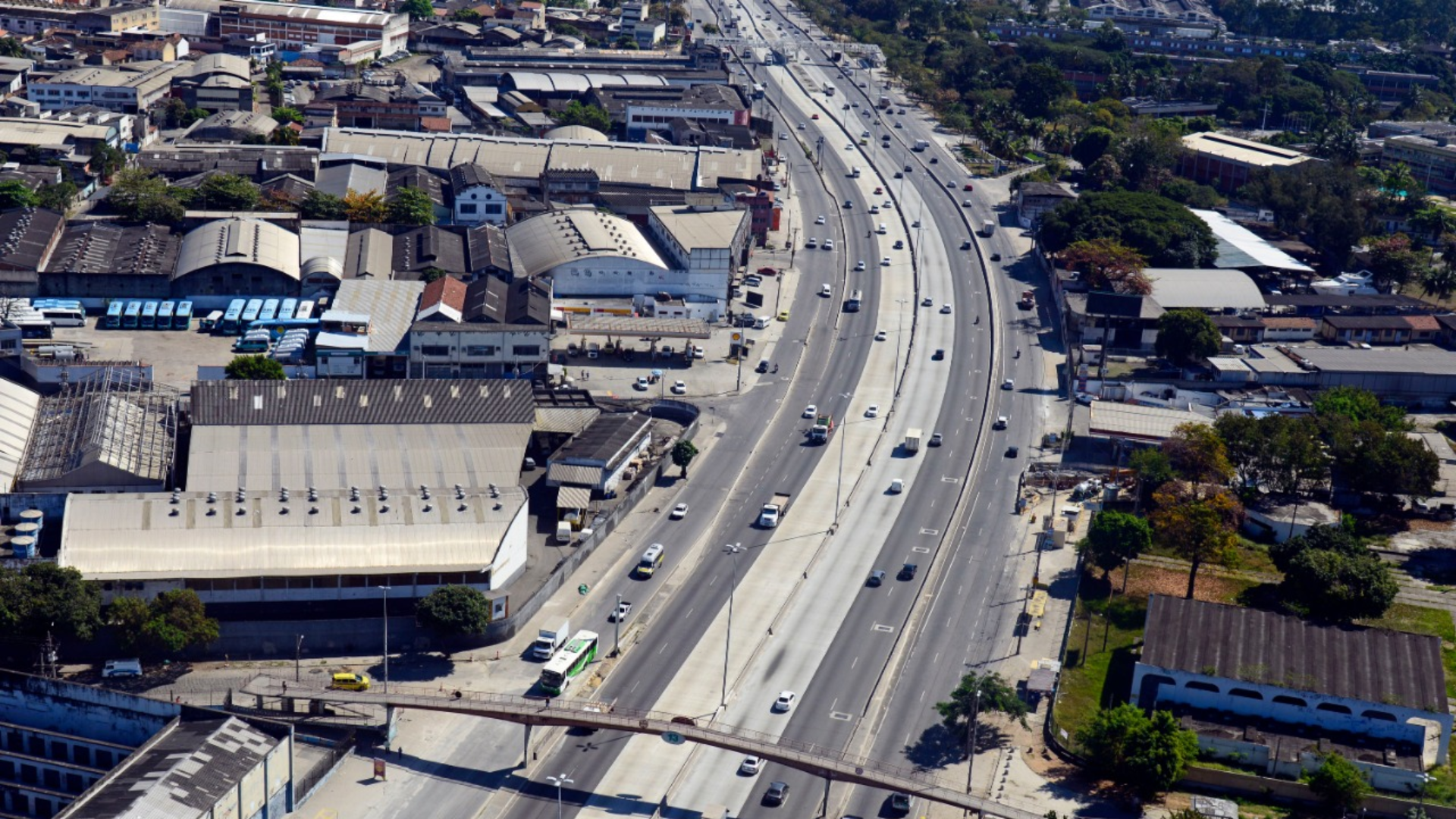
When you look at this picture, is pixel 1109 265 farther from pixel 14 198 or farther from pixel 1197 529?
pixel 14 198

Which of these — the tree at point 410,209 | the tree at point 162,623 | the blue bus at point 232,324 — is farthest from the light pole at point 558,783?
the tree at point 410,209

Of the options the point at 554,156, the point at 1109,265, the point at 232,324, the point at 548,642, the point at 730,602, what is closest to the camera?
the point at 548,642

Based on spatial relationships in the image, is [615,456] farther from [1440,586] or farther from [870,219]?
[870,219]

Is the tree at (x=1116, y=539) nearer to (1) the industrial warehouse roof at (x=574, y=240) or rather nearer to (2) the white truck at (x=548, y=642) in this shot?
(2) the white truck at (x=548, y=642)

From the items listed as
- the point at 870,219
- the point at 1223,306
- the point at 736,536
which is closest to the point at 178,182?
the point at 870,219

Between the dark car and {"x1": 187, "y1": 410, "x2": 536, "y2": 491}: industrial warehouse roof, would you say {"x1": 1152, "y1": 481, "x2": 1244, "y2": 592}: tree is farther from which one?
{"x1": 187, "y1": 410, "x2": 536, "y2": 491}: industrial warehouse roof

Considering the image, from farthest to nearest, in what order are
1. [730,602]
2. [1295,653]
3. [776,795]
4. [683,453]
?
1. [683,453]
2. [730,602]
3. [1295,653]
4. [776,795]

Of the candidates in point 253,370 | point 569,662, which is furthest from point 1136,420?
point 253,370
